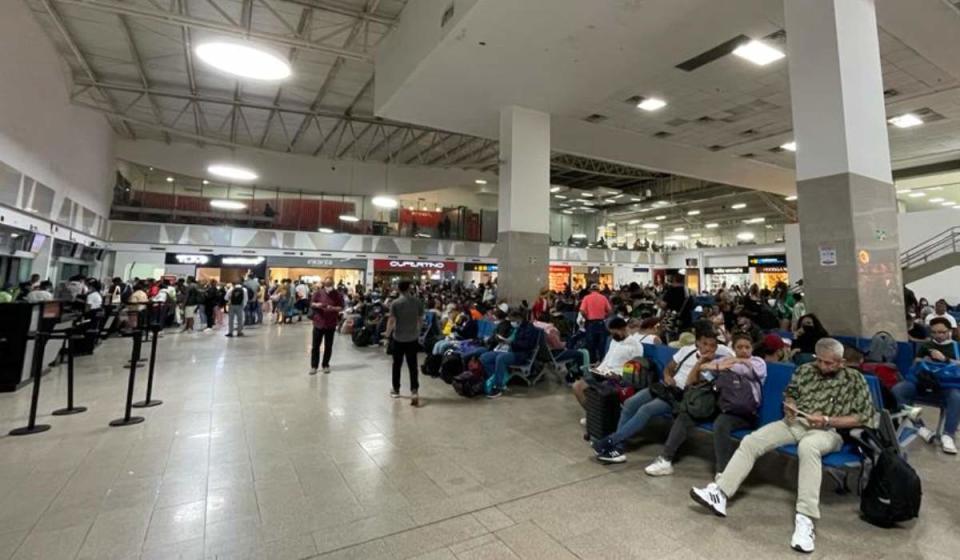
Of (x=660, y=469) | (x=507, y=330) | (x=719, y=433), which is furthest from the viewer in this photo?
(x=507, y=330)

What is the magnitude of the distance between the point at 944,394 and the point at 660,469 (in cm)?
282

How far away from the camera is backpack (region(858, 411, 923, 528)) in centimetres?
233

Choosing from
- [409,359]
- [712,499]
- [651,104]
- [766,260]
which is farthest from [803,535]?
[766,260]

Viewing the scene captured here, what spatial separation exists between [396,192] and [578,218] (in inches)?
578

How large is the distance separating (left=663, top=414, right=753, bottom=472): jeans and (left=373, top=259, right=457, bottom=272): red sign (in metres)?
18.3

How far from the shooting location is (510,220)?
8.89m

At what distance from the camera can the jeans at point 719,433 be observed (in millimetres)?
2973

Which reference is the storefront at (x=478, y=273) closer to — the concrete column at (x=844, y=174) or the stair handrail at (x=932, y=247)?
the stair handrail at (x=932, y=247)

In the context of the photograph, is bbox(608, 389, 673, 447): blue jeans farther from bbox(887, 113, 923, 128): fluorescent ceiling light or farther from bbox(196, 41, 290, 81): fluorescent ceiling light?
bbox(887, 113, 923, 128): fluorescent ceiling light

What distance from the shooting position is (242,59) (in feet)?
20.8

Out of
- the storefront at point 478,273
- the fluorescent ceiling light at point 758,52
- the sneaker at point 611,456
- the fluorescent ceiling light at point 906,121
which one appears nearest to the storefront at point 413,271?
the storefront at point 478,273

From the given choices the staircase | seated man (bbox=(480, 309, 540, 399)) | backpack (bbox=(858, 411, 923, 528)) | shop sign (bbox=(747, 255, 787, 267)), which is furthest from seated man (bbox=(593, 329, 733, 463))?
shop sign (bbox=(747, 255, 787, 267))

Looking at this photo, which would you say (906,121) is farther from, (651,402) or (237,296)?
(237,296)

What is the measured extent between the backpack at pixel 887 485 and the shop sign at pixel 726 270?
24.8 metres
